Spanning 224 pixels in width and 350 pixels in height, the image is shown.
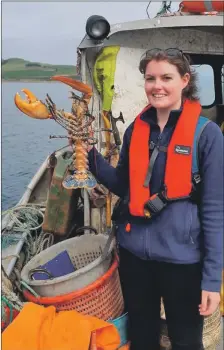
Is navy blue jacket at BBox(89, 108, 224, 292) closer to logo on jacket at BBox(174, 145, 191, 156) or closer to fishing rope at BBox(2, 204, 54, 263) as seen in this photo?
logo on jacket at BBox(174, 145, 191, 156)

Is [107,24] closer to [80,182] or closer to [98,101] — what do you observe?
[98,101]

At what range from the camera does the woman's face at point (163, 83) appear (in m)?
2.11

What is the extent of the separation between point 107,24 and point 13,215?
2.39m

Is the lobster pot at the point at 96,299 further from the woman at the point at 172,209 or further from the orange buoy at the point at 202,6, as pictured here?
the orange buoy at the point at 202,6

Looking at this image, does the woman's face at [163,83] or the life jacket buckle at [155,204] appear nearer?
the woman's face at [163,83]

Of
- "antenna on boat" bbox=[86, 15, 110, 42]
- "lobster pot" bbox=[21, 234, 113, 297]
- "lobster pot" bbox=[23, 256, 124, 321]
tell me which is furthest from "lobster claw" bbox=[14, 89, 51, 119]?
"antenna on boat" bbox=[86, 15, 110, 42]

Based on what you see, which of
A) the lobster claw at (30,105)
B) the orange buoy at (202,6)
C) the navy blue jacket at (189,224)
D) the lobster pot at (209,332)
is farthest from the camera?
the orange buoy at (202,6)

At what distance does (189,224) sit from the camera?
2.16 meters

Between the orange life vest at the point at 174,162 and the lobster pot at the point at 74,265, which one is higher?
the orange life vest at the point at 174,162

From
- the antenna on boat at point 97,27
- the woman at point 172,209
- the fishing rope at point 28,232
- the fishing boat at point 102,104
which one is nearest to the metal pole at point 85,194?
the fishing boat at point 102,104

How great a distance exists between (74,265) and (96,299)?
0.61m

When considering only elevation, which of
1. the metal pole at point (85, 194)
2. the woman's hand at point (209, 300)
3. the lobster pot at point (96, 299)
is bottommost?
the lobster pot at point (96, 299)

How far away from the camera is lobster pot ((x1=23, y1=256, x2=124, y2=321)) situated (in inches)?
110

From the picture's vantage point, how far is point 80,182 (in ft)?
8.45
